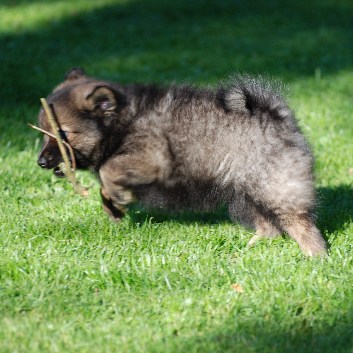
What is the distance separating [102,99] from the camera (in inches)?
185

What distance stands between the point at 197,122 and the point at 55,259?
Answer: 1294 millimetres

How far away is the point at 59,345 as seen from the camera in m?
3.52

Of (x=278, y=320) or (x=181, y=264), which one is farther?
(x=181, y=264)

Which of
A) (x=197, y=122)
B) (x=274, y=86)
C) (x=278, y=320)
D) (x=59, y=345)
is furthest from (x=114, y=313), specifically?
(x=274, y=86)

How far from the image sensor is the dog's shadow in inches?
206

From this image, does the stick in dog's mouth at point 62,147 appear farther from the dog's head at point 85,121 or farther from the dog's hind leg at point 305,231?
the dog's hind leg at point 305,231

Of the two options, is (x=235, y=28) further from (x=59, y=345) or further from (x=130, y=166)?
(x=59, y=345)

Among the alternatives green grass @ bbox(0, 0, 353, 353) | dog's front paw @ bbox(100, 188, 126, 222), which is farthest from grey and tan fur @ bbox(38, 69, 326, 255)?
green grass @ bbox(0, 0, 353, 353)

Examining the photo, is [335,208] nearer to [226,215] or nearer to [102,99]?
[226,215]

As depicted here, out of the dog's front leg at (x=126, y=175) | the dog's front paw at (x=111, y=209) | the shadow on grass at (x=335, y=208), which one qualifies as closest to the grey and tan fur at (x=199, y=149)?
the dog's front leg at (x=126, y=175)

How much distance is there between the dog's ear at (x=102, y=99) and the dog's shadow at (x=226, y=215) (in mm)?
872

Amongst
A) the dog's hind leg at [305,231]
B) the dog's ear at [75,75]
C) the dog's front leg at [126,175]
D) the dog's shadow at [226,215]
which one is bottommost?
the dog's shadow at [226,215]

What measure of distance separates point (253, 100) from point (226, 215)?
116cm

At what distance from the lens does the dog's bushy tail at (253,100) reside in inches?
185
